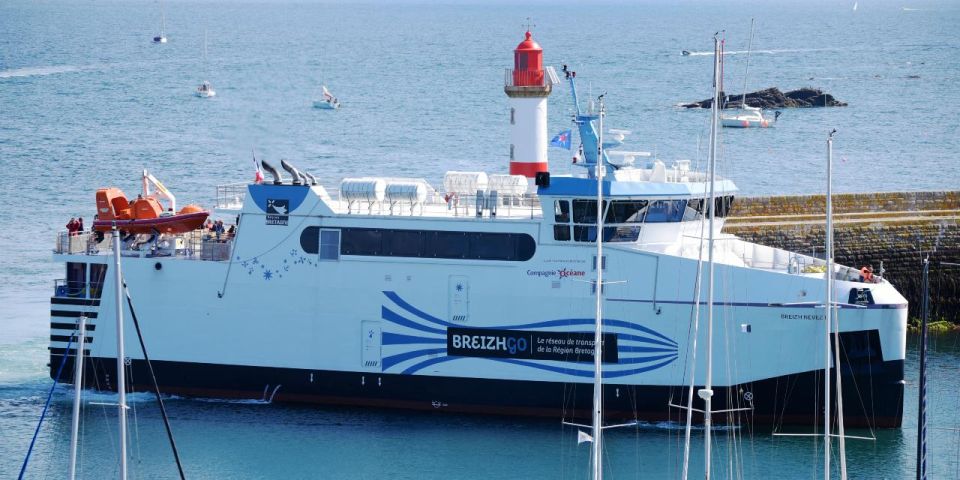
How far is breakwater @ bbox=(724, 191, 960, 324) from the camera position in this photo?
115ft

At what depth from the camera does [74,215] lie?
48.2 meters

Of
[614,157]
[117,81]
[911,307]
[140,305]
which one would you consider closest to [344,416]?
[140,305]

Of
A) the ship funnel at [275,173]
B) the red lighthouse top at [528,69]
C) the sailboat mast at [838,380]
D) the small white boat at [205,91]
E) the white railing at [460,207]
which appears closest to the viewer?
the sailboat mast at [838,380]

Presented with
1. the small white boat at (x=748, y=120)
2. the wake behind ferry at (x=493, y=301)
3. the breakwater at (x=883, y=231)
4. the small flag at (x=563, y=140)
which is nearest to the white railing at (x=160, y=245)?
the wake behind ferry at (x=493, y=301)

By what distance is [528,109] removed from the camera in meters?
29.8

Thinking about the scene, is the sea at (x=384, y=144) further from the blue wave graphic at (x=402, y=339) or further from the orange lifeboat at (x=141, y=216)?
the orange lifeboat at (x=141, y=216)

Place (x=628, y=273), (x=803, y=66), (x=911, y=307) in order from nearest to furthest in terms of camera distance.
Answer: (x=628, y=273)
(x=911, y=307)
(x=803, y=66)

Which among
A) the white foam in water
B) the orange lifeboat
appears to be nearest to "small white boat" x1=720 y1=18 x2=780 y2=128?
the orange lifeboat

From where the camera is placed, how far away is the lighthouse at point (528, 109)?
1173 inches

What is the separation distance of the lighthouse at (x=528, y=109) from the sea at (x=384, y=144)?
16.8 feet

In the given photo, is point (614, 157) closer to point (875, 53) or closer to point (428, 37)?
point (875, 53)

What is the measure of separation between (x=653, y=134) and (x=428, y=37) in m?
90.2

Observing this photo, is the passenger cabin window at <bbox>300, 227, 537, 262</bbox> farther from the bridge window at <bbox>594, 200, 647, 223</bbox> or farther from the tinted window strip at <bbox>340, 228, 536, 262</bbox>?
the bridge window at <bbox>594, 200, 647, 223</bbox>

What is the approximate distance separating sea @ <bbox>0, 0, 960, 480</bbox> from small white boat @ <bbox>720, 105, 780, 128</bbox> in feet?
3.13
